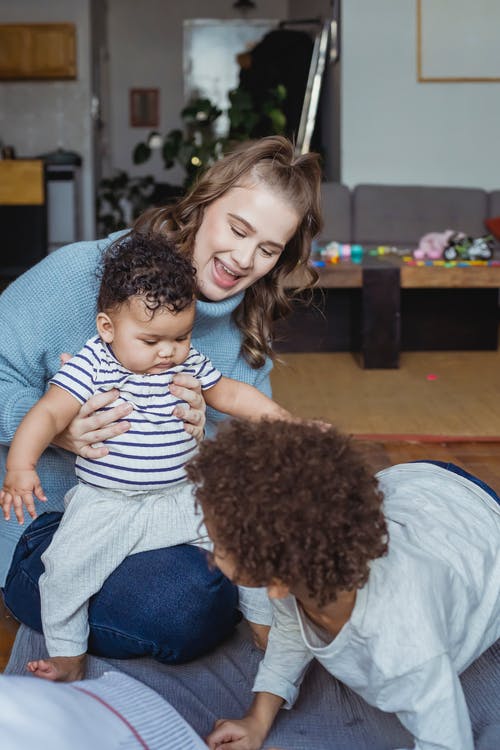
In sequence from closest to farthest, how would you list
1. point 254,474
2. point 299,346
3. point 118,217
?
point 254,474
point 299,346
point 118,217

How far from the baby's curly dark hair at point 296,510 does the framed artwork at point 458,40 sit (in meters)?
5.99

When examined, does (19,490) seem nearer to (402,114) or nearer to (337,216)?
(337,216)

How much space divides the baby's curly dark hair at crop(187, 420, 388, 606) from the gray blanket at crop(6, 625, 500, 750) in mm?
394

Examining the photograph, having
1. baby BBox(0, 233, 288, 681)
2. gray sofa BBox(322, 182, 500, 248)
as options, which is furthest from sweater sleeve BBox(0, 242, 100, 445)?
gray sofa BBox(322, 182, 500, 248)

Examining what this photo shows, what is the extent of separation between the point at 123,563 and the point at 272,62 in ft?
20.2

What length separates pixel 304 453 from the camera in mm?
1109

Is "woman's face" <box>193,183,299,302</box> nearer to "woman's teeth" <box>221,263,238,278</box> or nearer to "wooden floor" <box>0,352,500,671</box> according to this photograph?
"woman's teeth" <box>221,263,238,278</box>

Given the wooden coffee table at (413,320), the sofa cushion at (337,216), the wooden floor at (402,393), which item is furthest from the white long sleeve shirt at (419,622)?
the sofa cushion at (337,216)

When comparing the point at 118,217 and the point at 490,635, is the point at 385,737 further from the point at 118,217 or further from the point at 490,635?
the point at 118,217

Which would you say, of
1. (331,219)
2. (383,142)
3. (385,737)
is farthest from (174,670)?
(383,142)

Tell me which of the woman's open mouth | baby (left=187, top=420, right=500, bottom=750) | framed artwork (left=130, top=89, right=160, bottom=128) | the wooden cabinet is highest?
the wooden cabinet

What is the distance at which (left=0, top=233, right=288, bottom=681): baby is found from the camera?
1.47 metres

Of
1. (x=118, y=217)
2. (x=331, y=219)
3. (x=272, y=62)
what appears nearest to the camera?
(x=331, y=219)

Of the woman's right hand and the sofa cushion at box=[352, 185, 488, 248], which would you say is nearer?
the woman's right hand
